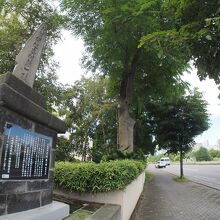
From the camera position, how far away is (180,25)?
17.8 feet

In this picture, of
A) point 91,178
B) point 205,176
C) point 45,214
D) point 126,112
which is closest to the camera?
point 45,214

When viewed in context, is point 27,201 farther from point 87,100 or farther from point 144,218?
point 87,100

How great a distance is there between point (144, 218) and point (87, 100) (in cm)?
2004

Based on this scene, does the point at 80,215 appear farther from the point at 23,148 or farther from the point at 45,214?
the point at 23,148

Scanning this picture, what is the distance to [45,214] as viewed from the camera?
4.85 metres

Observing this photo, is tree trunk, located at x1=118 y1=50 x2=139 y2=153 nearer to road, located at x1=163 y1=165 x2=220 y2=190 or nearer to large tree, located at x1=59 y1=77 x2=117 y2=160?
road, located at x1=163 y1=165 x2=220 y2=190

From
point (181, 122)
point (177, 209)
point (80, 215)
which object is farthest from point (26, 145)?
point (181, 122)

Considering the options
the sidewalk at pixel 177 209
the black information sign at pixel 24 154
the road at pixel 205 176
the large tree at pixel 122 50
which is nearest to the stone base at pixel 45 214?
the black information sign at pixel 24 154

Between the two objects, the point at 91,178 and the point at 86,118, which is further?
the point at 86,118

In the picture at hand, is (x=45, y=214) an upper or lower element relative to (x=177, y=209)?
upper

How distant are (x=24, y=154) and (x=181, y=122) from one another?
2220 cm

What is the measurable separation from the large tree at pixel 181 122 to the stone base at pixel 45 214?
20760 mm

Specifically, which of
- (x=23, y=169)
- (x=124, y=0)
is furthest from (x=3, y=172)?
(x=124, y=0)

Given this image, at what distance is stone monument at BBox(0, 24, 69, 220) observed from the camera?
4.36 meters
